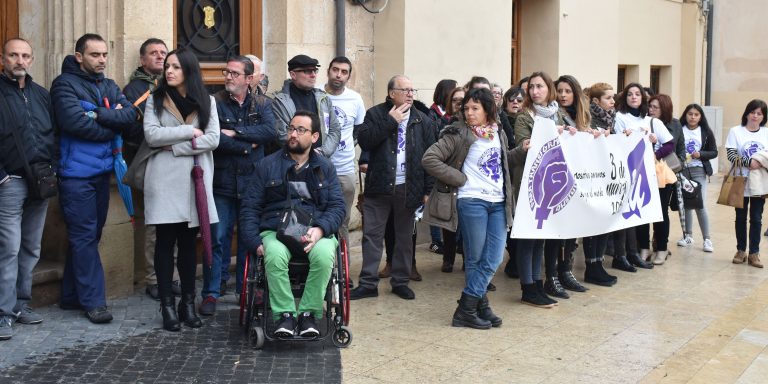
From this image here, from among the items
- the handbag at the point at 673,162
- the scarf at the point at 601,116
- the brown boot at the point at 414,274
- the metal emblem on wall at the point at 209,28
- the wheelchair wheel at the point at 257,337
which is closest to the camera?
the wheelchair wheel at the point at 257,337

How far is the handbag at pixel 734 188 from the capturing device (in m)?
10.8

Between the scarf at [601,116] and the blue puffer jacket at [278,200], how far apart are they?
11.7 ft

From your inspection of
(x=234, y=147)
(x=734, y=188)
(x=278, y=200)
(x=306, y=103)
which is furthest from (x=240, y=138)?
(x=734, y=188)

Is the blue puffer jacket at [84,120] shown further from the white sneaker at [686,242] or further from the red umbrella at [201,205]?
the white sneaker at [686,242]

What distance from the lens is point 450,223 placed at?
7902 mm

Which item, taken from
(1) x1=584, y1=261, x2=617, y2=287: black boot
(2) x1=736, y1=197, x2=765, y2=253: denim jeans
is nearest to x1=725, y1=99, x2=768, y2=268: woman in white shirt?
(2) x1=736, y1=197, x2=765, y2=253: denim jeans

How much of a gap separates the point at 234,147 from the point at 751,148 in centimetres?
574

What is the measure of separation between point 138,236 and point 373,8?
395cm

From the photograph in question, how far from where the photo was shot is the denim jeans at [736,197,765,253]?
1083 cm

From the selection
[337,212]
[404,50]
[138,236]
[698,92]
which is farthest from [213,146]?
[698,92]

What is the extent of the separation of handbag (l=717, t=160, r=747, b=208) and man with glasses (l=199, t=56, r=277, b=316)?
5155mm

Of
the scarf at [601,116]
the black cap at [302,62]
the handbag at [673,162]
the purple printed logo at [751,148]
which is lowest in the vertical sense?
the handbag at [673,162]

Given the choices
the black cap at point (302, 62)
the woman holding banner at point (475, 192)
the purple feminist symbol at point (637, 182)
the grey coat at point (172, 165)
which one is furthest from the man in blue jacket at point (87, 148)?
the purple feminist symbol at point (637, 182)

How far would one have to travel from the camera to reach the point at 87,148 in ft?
24.7
